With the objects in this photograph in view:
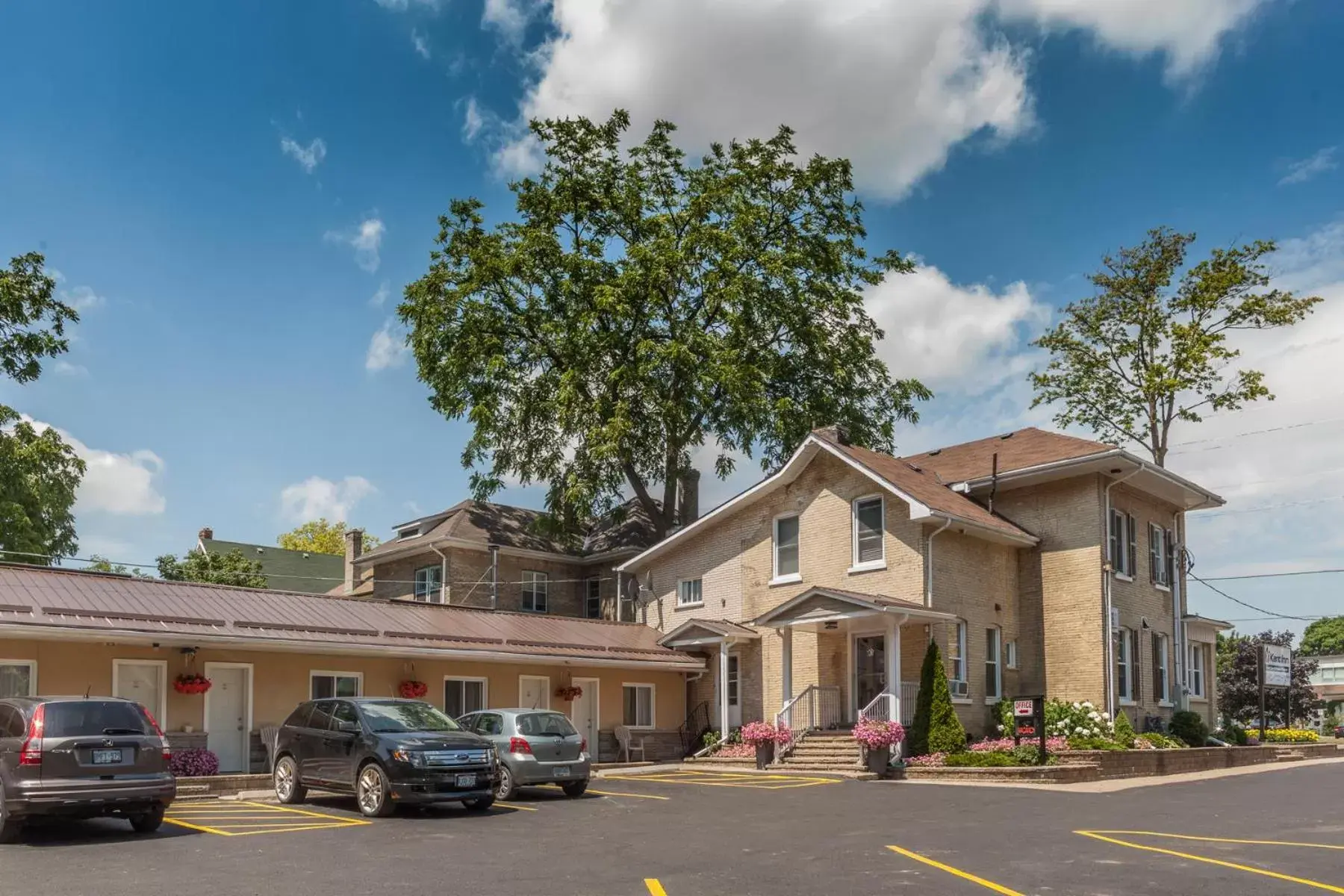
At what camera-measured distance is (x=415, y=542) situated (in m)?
39.7

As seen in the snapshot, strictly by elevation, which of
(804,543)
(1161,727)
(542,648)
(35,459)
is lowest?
(1161,727)

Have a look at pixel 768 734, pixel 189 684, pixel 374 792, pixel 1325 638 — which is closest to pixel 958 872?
pixel 374 792

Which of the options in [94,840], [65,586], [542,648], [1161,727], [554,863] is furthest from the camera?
[1161,727]

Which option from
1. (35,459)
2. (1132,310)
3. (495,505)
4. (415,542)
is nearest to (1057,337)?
(1132,310)

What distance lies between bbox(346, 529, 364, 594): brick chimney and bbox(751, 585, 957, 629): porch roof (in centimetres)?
2126

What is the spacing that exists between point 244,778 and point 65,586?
5.06 m

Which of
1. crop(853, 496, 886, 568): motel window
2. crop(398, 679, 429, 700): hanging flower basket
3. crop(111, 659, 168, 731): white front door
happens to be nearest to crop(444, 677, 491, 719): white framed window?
crop(398, 679, 429, 700): hanging flower basket

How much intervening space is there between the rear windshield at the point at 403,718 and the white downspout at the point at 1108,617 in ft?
54.4

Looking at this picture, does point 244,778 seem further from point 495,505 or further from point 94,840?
point 495,505

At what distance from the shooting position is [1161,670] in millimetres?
31484

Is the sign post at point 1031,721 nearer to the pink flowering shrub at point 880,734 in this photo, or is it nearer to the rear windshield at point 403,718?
the pink flowering shrub at point 880,734

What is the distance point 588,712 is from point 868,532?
27.2 ft

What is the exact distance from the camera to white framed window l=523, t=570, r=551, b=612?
4009 cm

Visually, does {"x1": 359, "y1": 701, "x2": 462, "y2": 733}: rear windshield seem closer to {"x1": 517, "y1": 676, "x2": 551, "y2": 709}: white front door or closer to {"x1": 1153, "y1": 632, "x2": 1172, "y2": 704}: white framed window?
{"x1": 517, "y1": 676, "x2": 551, "y2": 709}: white front door
